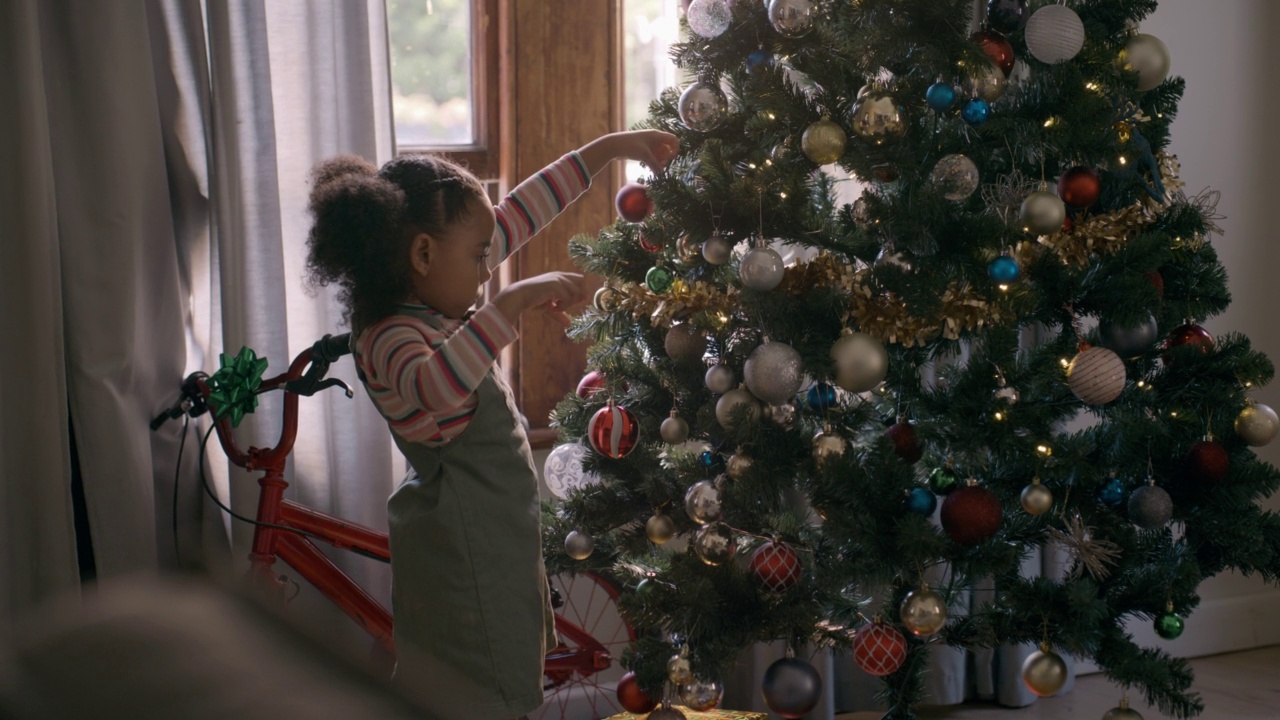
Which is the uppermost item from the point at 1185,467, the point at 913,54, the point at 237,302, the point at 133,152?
the point at 913,54

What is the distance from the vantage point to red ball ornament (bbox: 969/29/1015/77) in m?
1.54

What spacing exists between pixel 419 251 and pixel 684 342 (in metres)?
0.47

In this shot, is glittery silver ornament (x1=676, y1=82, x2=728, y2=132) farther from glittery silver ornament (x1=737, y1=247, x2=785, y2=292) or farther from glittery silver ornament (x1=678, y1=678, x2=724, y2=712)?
glittery silver ornament (x1=678, y1=678, x2=724, y2=712)

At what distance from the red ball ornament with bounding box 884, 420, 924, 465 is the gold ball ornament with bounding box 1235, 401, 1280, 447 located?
0.58 metres

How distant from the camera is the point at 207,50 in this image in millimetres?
1700

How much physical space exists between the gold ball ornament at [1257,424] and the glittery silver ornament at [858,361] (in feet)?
2.24

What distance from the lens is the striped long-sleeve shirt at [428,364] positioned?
49.6 inches

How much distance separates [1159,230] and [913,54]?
20.3 inches

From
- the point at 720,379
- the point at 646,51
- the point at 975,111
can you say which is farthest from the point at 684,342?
the point at 646,51

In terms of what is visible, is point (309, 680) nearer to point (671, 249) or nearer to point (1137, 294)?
point (671, 249)

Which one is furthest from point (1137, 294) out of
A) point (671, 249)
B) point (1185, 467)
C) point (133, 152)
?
point (133, 152)

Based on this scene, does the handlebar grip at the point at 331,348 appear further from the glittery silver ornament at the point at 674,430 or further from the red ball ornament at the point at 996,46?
the red ball ornament at the point at 996,46

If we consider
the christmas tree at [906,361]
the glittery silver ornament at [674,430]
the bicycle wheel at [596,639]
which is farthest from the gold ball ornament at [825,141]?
the bicycle wheel at [596,639]

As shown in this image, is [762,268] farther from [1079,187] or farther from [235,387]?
[235,387]
